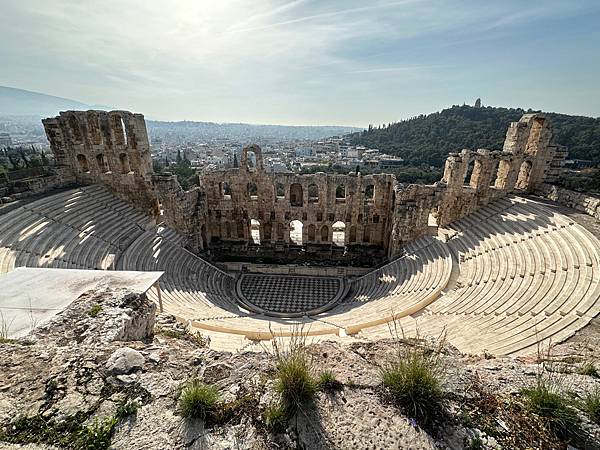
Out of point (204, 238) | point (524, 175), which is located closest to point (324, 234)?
point (204, 238)

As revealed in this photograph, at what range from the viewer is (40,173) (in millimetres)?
19062

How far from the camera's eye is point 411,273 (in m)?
A: 17.2

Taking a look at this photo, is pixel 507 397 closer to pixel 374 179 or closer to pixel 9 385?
pixel 9 385

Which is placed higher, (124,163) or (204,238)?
(124,163)

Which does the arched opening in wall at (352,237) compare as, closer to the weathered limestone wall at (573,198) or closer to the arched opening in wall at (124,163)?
the weathered limestone wall at (573,198)

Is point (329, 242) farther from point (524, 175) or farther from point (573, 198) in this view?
point (573, 198)

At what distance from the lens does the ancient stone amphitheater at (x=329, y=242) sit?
11.9m

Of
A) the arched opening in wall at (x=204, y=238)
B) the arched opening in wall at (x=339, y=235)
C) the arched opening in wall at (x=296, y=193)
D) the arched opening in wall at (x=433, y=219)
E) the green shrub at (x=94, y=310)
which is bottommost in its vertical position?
the arched opening in wall at (x=339, y=235)

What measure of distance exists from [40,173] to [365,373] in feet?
78.2

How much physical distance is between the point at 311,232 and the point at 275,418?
68.4 ft

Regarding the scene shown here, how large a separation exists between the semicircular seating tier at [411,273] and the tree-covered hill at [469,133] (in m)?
39.9

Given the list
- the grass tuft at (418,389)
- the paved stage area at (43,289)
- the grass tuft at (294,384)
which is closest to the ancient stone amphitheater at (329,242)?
the paved stage area at (43,289)

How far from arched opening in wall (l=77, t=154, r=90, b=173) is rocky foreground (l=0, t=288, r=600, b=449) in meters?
19.3

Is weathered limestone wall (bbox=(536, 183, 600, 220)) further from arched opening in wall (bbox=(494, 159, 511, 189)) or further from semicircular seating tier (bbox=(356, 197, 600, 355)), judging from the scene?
arched opening in wall (bbox=(494, 159, 511, 189))
